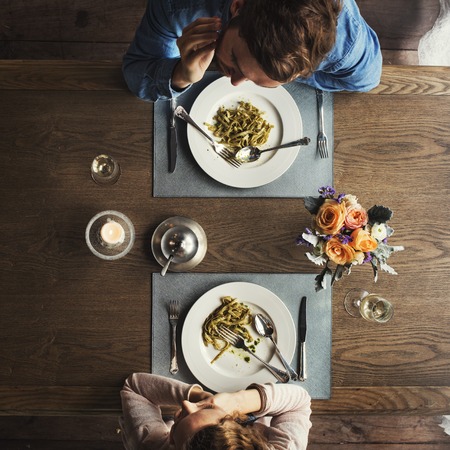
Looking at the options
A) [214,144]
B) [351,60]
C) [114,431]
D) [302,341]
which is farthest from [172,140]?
[114,431]

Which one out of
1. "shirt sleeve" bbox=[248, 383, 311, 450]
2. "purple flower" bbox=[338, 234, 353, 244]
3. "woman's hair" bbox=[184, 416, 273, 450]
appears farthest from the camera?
"shirt sleeve" bbox=[248, 383, 311, 450]

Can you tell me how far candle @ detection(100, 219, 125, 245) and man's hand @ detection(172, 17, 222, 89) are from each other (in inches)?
17.9

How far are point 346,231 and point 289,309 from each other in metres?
0.32

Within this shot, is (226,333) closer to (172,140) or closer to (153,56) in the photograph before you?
(172,140)

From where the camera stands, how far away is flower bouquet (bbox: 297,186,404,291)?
1285mm

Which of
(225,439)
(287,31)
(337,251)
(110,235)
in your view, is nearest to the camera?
(287,31)

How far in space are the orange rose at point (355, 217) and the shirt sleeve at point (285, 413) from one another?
50 cm

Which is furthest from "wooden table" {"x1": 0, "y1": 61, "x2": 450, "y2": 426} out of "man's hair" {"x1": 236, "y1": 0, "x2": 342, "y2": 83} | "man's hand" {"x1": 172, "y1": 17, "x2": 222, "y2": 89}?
"man's hair" {"x1": 236, "y1": 0, "x2": 342, "y2": 83}

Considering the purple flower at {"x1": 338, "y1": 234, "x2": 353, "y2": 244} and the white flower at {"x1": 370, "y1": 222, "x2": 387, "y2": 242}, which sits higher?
the white flower at {"x1": 370, "y1": 222, "x2": 387, "y2": 242}

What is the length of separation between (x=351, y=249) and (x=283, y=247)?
0.26 m

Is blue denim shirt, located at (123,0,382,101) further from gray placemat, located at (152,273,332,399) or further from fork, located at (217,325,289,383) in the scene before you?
fork, located at (217,325,289,383)

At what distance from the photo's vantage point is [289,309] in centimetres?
150

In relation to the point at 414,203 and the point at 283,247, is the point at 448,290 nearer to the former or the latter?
the point at 414,203

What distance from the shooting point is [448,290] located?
4.95 ft
